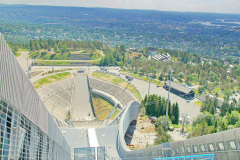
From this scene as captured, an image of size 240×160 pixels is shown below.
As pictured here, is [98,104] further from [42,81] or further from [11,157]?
[11,157]

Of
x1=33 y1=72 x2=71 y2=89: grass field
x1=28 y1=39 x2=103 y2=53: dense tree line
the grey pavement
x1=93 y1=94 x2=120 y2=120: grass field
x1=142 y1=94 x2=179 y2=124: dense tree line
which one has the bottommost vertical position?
x1=93 y1=94 x2=120 y2=120: grass field

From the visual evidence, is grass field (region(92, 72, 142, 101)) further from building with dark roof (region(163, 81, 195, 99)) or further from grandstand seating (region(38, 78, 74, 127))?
building with dark roof (region(163, 81, 195, 99))

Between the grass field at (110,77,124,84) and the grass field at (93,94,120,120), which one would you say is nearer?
the grass field at (93,94,120,120)

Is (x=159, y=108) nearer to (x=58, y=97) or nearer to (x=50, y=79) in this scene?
(x=58, y=97)

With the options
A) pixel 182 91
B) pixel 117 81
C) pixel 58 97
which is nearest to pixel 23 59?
pixel 58 97

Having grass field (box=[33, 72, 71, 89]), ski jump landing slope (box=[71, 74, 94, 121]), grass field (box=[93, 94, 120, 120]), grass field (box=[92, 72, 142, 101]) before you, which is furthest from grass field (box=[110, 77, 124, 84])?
grass field (box=[33, 72, 71, 89])

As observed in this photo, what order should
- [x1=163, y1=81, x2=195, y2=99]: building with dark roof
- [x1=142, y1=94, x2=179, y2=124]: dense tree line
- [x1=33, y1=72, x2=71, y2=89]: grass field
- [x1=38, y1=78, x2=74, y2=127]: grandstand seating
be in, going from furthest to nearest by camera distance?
[x1=33, y1=72, x2=71, y2=89]: grass field, [x1=163, y1=81, x2=195, y2=99]: building with dark roof, [x1=38, y1=78, x2=74, y2=127]: grandstand seating, [x1=142, y1=94, x2=179, y2=124]: dense tree line

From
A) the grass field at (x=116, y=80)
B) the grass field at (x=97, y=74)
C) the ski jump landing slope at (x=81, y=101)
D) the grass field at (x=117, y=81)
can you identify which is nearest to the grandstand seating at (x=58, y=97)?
the ski jump landing slope at (x=81, y=101)
